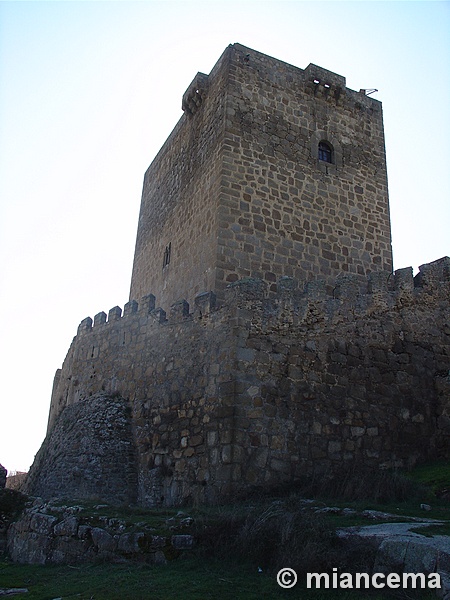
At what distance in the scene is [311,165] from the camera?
15.0m

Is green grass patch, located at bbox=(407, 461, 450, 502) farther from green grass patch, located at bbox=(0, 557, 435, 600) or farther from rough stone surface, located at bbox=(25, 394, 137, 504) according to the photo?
rough stone surface, located at bbox=(25, 394, 137, 504)

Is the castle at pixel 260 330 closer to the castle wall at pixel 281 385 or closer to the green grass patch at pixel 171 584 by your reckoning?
the castle wall at pixel 281 385

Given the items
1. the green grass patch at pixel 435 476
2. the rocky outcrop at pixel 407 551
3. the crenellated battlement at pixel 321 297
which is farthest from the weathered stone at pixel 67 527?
the green grass patch at pixel 435 476

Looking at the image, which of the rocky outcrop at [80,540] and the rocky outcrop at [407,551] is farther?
the rocky outcrop at [80,540]

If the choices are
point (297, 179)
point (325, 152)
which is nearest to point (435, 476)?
point (297, 179)

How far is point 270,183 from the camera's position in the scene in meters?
14.2

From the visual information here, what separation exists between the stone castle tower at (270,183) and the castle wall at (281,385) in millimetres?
2182

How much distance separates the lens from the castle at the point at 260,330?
967cm

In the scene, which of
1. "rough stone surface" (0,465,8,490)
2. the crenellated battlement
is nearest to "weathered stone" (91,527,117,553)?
"rough stone surface" (0,465,8,490)

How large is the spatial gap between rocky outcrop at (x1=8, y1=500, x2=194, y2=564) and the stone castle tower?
575cm

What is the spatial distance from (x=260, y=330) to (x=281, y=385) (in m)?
1.00

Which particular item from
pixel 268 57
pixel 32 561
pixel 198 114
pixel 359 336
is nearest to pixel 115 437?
pixel 32 561

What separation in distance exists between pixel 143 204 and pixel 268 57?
6601 millimetres

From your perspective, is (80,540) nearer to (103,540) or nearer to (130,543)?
(103,540)
